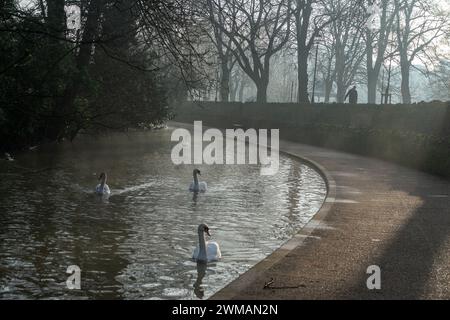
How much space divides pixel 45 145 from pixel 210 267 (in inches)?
754

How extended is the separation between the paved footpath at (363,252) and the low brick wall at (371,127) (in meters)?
5.10

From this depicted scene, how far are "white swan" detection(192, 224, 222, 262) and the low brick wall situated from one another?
291 inches

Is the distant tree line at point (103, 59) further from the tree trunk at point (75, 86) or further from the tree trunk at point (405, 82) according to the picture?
the tree trunk at point (405, 82)

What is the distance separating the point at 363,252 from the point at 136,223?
16.4 feet

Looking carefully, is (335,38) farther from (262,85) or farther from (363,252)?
(363,252)

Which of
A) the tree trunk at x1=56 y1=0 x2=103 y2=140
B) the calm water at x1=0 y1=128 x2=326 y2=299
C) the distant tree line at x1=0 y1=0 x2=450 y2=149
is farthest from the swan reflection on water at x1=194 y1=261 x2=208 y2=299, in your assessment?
the tree trunk at x1=56 y1=0 x2=103 y2=140

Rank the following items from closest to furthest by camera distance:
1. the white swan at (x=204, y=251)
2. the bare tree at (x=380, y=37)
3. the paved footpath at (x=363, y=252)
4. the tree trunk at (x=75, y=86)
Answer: the paved footpath at (x=363, y=252) → the white swan at (x=204, y=251) → the tree trunk at (x=75, y=86) → the bare tree at (x=380, y=37)

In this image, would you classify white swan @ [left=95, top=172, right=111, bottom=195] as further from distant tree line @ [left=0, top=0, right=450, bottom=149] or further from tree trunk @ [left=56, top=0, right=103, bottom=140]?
tree trunk @ [left=56, top=0, right=103, bottom=140]

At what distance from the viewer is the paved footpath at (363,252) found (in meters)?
7.20

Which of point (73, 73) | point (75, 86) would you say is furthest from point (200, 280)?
point (75, 86)

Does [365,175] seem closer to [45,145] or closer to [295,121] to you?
[45,145]

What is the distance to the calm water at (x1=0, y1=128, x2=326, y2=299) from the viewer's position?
8.40m

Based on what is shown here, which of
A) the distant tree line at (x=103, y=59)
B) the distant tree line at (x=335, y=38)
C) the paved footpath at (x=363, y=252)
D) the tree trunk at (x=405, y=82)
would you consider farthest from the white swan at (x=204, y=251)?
the tree trunk at (x=405, y=82)
